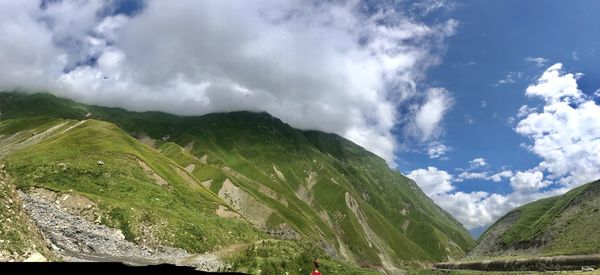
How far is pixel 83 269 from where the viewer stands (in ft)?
18.3

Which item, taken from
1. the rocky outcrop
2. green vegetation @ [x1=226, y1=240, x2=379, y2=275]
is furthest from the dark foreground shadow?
the rocky outcrop

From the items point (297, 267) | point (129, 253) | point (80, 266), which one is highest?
point (80, 266)

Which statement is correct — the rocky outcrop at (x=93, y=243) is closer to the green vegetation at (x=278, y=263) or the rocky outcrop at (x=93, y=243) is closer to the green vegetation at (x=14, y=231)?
the green vegetation at (x=278, y=263)

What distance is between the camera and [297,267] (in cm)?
4375

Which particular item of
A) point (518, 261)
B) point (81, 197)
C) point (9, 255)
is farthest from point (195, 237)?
point (518, 261)

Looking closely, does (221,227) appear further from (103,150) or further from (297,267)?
(103,150)

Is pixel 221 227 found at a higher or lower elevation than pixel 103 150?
lower

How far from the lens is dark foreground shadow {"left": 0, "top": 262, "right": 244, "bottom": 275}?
208 inches

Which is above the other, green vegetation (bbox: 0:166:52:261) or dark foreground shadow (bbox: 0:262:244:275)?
dark foreground shadow (bbox: 0:262:244:275)

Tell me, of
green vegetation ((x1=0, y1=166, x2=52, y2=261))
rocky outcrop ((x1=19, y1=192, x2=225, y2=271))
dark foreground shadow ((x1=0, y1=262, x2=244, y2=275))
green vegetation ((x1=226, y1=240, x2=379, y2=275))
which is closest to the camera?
dark foreground shadow ((x1=0, y1=262, x2=244, y2=275))

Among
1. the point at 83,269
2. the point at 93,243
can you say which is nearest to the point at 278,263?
the point at 93,243

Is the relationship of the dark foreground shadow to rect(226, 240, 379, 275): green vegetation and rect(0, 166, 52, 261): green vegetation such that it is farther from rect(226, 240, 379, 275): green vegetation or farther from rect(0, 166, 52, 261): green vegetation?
rect(226, 240, 379, 275): green vegetation

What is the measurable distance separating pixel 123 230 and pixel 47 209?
9.08m

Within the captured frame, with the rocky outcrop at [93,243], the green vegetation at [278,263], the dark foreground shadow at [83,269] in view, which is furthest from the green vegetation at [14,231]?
the dark foreground shadow at [83,269]
